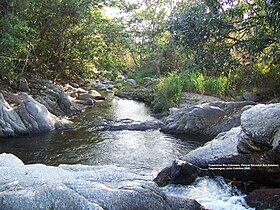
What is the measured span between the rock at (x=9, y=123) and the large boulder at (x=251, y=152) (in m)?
6.52

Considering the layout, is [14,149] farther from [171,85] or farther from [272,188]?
[171,85]

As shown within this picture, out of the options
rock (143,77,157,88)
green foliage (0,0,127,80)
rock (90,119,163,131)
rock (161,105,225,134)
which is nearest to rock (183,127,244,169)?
rock (161,105,225,134)

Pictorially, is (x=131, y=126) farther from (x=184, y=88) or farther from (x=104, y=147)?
(x=184, y=88)

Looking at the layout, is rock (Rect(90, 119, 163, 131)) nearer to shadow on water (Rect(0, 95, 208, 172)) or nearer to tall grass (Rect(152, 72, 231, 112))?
shadow on water (Rect(0, 95, 208, 172))

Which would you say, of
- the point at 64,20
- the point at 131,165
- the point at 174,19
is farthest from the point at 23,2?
the point at 174,19

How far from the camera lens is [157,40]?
21.6 m

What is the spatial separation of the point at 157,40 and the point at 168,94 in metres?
6.98

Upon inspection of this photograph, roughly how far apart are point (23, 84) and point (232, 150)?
488 inches

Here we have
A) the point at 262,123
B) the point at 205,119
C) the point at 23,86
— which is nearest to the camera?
the point at 262,123

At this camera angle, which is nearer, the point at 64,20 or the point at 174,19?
the point at 174,19

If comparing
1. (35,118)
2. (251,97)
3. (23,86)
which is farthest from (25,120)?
(251,97)

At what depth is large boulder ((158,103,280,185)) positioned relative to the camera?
5.24 m

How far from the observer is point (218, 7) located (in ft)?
15.2

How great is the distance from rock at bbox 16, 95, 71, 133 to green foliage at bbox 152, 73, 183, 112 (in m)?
5.64
